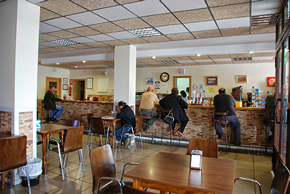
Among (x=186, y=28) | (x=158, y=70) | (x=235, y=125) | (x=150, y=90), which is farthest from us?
(x=158, y=70)

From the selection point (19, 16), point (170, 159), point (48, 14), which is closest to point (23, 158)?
point (170, 159)

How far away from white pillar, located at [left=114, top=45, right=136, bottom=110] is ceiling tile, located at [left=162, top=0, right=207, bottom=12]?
272cm

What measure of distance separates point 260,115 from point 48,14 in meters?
5.15

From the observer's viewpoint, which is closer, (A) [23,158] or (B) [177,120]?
(A) [23,158]

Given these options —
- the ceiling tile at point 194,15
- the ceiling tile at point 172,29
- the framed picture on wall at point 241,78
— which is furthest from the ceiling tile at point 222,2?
the framed picture on wall at point 241,78

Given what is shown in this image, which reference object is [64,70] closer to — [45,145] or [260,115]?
[45,145]

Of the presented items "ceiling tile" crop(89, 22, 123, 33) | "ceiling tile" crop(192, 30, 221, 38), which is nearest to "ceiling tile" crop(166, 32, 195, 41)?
"ceiling tile" crop(192, 30, 221, 38)

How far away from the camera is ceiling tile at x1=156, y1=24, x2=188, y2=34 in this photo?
14.6 feet

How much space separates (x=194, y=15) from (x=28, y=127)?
3.32 m

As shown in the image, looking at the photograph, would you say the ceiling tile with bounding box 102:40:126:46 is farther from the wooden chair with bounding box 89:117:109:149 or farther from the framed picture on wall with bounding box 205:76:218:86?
the framed picture on wall with bounding box 205:76:218:86

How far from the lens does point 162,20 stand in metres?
4.09

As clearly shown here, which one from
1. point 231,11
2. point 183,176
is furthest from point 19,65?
point 231,11

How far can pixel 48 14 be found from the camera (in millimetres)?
3896

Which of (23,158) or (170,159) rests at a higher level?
(170,159)
